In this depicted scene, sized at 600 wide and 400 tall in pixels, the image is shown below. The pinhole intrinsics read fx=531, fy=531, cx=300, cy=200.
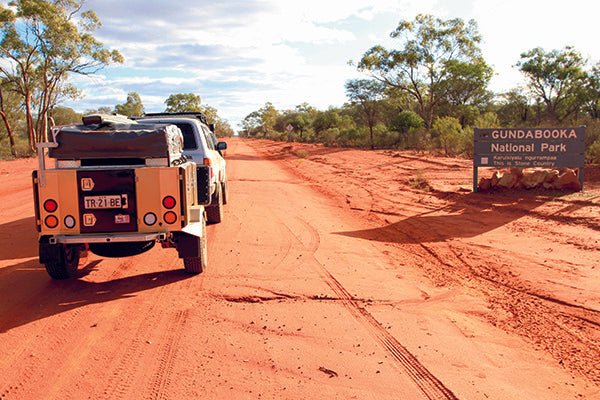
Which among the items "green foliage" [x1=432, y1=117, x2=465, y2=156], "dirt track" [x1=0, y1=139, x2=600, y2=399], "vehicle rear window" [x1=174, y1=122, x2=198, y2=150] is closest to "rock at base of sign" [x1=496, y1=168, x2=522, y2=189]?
"dirt track" [x1=0, y1=139, x2=600, y2=399]

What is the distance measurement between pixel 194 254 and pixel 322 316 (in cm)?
201

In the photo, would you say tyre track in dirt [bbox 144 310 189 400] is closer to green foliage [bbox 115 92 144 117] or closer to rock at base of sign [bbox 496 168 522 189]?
rock at base of sign [bbox 496 168 522 189]

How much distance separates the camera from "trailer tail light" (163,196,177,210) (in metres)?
6.24

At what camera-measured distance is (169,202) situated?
20.5 ft

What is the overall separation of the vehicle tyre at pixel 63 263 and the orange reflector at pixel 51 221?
471 mm

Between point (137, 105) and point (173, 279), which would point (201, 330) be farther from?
point (137, 105)

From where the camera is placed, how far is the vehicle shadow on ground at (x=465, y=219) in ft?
32.3

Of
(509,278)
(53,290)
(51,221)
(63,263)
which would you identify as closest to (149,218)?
(51,221)

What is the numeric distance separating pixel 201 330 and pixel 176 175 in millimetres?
1938

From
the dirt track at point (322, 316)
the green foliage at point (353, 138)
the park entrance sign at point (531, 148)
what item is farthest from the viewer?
the green foliage at point (353, 138)

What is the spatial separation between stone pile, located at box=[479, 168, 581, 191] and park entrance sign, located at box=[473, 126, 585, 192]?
9.3 inches

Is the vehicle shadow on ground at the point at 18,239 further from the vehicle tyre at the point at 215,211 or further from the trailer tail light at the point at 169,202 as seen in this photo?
the trailer tail light at the point at 169,202

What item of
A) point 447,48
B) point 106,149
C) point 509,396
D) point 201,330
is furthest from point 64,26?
point 509,396

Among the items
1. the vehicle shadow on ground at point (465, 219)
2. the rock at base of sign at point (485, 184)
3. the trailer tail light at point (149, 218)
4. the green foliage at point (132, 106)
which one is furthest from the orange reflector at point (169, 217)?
the green foliage at point (132, 106)
